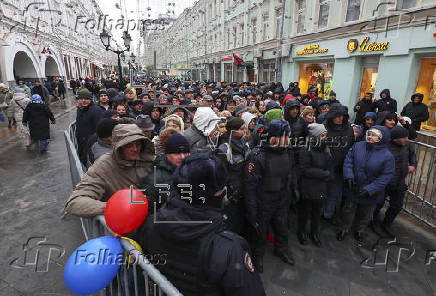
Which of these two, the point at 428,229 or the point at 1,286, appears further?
the point at 428,229

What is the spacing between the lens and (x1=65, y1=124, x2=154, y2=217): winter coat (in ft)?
6.37

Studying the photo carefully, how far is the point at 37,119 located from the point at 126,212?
7.79 m

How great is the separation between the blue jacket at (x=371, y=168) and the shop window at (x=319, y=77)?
9206 millimetres

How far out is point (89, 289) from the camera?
154 cm

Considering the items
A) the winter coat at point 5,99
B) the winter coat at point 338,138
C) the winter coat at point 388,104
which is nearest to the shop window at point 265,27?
the winter coat at point 388,104

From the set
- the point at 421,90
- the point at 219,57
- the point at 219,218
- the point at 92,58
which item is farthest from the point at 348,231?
the point at 92,58

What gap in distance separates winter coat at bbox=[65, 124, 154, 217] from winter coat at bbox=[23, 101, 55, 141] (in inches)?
273

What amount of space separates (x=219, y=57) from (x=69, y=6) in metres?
20.6

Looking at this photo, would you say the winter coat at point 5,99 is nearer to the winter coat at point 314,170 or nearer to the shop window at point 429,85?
the winter coat at point 314,170

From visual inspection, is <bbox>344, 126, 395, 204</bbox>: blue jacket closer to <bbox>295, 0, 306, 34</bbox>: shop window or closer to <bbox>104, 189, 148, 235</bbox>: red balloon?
<bbox>104, 189, 148, 235</bbox>: red balloon

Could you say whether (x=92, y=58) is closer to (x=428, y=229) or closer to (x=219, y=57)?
(x=219, y=57)

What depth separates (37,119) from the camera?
753cm

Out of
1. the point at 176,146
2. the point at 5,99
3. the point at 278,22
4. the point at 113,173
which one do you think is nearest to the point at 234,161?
the point at 176,146

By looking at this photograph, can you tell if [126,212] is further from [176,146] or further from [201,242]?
[176,146]
